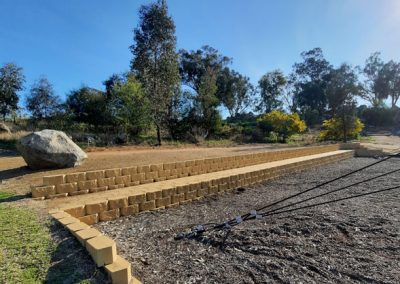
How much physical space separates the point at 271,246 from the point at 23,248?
2.66 m

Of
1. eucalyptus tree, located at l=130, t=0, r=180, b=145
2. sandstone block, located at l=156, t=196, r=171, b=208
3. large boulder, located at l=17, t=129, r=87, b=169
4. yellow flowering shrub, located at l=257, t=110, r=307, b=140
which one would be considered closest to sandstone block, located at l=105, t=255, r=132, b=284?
sandstone block, located at l=156, t=196, r=171, b=208

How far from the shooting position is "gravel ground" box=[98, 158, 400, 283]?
302 centimetres

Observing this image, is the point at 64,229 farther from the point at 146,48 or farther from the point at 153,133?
the point at 153,133

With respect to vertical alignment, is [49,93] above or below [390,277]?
above

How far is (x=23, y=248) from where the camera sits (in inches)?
113

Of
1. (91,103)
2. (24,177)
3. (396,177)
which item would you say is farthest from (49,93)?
(396,177)

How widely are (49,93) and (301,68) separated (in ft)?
132

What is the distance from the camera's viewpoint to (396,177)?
8695 millimetres

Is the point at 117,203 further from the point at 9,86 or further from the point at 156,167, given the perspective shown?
the point at 9,86

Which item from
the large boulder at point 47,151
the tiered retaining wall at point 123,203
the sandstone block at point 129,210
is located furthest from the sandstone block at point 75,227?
the large boulder at point 47,151

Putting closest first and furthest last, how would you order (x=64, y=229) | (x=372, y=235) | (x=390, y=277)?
(x=390, y=277) → (x=64, y=229) → (x=372, y=235)

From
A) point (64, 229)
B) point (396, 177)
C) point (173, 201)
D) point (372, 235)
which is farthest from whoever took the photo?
point (396, 177)

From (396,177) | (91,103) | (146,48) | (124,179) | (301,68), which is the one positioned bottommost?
(396,177)

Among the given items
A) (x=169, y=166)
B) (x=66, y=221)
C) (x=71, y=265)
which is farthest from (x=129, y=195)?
Answer: (x=71, y=265)
